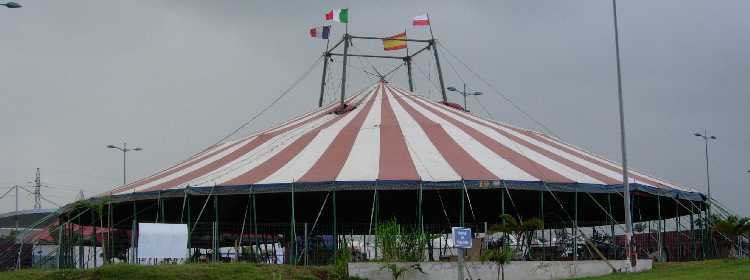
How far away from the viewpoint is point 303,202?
2934cm

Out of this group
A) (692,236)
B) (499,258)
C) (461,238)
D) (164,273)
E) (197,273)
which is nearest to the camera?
(461,238)

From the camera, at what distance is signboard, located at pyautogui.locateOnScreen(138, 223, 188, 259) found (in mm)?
18672

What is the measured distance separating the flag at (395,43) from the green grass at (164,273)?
16.3 meters

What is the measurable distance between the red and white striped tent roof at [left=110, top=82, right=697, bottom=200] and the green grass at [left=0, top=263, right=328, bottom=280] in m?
5.75

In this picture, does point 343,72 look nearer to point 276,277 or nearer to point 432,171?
point 432,171

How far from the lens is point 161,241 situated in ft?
62.3

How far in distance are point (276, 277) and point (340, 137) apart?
1000 centimetres

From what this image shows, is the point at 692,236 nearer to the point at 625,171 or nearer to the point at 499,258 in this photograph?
the point at 625,171

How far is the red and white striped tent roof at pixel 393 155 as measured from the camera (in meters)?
23.5

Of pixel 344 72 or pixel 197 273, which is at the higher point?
pixel 344 72

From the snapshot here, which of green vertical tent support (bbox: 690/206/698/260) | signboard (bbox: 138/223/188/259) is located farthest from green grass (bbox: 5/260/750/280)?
green vertical tent support (bbox: 690/206/698/260)

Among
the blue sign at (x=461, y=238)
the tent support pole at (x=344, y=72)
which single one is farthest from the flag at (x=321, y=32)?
the blue sign at (x=461, y=238)

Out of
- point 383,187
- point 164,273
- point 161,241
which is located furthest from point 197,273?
point 383,187

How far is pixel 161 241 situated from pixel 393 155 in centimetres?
755
